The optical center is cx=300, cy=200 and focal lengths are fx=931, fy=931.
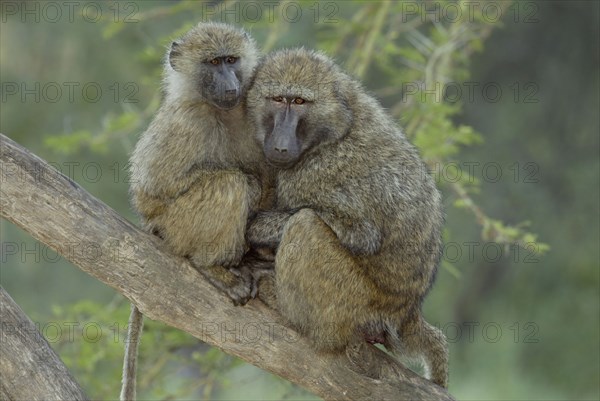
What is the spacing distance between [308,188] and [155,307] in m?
0.96

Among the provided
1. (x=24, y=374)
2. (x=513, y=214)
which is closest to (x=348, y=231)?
(x=24, y=374)

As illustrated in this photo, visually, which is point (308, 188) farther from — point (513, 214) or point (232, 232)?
point (513, 214)

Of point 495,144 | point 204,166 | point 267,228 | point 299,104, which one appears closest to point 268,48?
point 299,104

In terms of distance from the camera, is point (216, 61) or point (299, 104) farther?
point (216, 61)

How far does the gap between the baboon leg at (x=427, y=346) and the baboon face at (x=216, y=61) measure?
4.91 ft

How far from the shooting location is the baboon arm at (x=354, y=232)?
14.9 ft

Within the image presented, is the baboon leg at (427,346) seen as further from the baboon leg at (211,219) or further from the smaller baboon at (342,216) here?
the baboon leg at (211,219)

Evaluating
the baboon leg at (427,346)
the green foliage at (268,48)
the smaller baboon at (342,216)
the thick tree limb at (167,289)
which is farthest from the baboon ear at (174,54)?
the baboon leg at (427,346)

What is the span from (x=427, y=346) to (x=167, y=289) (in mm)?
1403

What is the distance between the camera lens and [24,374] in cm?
430

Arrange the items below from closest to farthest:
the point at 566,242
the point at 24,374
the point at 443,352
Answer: the point at 24,374
the point at 443,352
the point at 566,242

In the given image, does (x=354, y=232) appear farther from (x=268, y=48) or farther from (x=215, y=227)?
(x=268, y=48)

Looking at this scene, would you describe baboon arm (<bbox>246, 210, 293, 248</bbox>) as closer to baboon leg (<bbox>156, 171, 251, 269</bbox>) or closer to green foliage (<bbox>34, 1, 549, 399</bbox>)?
baboon leg (<bbox>156, 171, 251, 269</bbox>)

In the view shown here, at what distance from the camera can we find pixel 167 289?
4590 mm
